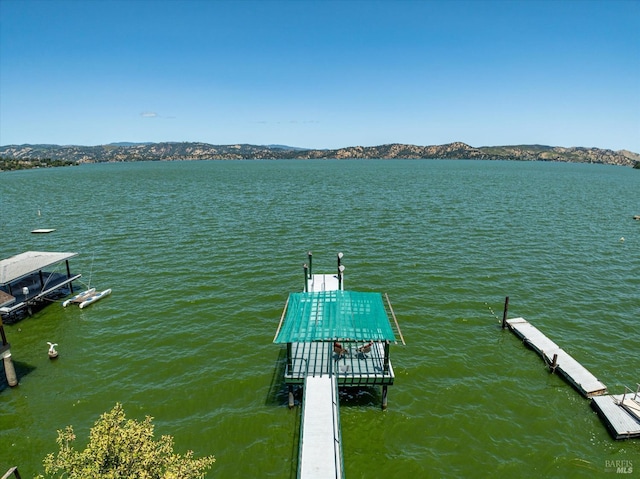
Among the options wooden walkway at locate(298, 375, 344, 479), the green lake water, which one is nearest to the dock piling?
the green lake water

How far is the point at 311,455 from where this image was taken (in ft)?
56.8

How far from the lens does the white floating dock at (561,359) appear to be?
23406 millimetres

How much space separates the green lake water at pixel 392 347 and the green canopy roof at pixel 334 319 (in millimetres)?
4883

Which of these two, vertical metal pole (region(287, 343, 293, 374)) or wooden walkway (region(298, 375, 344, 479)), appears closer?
wooden walkway (region(298, 375, 344, 479))

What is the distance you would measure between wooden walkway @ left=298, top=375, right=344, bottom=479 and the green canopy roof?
9.73 feet

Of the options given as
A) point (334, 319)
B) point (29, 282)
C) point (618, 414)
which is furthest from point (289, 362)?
point (29, 282)

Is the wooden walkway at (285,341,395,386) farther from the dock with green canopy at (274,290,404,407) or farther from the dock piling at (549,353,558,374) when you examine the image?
the dock piling at (549,353,558,374)

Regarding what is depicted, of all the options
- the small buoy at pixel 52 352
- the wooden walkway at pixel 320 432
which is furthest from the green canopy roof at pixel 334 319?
the small buoy at pixel 52 352

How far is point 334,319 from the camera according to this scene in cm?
2309

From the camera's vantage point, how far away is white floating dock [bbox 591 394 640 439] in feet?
65.8

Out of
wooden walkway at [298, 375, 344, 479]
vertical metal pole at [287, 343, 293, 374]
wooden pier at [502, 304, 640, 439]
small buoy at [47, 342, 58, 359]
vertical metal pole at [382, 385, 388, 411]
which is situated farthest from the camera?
small buoy at [47, 342, 58, 359]

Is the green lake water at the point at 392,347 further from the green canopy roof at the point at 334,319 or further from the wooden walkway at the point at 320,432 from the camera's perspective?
the green canopy roof at the point at 334,319

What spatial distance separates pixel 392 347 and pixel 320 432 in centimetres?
1177

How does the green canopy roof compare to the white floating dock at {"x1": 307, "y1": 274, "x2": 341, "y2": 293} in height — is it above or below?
above
